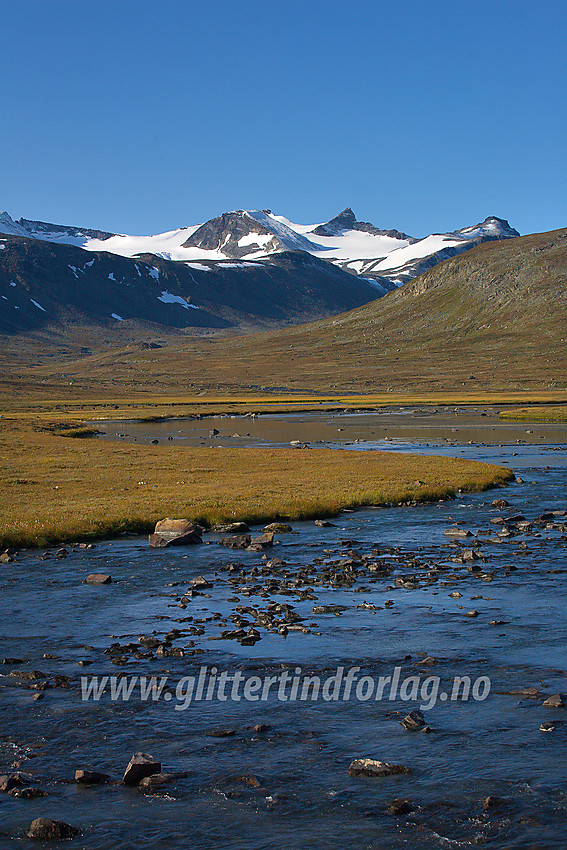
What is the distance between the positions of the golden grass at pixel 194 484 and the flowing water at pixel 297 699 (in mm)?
3462

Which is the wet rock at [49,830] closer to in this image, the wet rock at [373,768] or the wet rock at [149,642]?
the wet rock at [373,768]

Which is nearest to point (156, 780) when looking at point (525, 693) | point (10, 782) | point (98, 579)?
point (10, 782)

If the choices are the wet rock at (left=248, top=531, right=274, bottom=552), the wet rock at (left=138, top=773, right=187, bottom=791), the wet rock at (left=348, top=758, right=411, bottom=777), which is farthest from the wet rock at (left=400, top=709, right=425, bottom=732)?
the wet rock at (left=248, top=531, right=274, bottom=552)

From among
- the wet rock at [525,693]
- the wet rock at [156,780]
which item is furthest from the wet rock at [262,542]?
the wet rock at [156,780]

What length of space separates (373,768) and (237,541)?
19.5 m

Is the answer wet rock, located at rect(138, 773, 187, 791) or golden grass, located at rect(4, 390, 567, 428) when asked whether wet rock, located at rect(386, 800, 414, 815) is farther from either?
golden grass, located at rect(4, 390, 567, 428)

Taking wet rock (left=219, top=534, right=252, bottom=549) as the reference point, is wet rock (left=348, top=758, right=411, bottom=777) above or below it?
above

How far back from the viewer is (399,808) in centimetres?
1295

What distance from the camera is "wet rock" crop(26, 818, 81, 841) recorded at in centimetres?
1225

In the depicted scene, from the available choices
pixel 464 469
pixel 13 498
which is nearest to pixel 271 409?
pixel 464 469

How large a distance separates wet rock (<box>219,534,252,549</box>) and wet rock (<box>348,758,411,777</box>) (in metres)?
18.9

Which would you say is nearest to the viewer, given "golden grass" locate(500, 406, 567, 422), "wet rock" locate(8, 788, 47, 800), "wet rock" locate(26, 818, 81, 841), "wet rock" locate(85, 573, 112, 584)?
"wet rock" locate(26, 818, 81, 841)

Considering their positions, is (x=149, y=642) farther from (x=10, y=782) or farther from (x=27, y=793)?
(x=27, y=793)

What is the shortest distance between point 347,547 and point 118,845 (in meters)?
21.2
